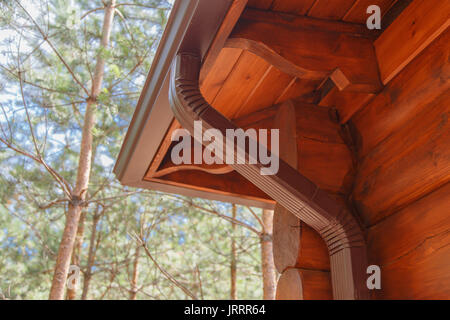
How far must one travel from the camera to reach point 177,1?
1.67 meters

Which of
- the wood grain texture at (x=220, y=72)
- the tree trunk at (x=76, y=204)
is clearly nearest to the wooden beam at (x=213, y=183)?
the wood grain texture at (x=220, y=72)

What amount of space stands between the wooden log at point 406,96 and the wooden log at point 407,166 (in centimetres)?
4

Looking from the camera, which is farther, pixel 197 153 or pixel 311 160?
pixel 197 153

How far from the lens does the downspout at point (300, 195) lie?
166cm

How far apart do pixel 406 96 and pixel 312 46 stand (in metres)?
0.45

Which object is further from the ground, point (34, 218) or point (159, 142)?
point (34, 218)

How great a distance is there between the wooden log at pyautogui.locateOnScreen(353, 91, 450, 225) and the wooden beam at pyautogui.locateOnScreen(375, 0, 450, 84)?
0.25m

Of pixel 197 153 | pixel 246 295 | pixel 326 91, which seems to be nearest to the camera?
pixel 326 91

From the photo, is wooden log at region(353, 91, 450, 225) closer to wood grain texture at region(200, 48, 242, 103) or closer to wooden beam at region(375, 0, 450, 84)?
wooden beam at region(375, 0, 450, 84)

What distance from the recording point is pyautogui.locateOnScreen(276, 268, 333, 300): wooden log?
1749 millimetres

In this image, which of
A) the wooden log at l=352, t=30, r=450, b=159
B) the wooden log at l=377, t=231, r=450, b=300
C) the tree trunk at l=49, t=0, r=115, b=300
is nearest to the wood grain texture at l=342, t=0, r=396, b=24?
the wooden log at l=352, t=30, r=450, b=159
